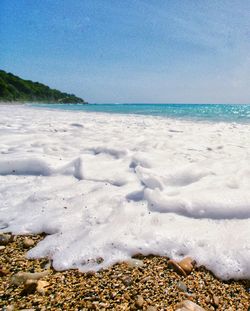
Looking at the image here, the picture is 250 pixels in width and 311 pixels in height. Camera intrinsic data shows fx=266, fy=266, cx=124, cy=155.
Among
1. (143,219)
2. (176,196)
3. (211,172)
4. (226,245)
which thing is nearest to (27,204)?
(143,219)

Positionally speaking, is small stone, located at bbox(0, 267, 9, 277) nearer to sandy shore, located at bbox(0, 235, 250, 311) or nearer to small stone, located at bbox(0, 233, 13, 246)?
sandy shore, located at bbox(0, 235, 250, 311)

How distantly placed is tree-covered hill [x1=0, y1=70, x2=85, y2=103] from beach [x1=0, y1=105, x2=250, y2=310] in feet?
165

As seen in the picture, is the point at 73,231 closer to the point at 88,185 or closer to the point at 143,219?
the point at 143,219

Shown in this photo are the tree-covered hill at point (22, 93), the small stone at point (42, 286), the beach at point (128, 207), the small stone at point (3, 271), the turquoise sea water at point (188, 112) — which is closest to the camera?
the small stone at point (42, 286)

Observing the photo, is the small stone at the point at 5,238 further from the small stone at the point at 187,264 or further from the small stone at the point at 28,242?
the small stone at the point at 187,264

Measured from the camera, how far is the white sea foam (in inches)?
71.7

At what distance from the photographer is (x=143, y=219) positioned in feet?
7.17

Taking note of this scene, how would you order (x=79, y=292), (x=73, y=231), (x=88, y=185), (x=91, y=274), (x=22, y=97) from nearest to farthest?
(x=79, y=292) < (x=91, y=274) < (x=73, y=231) < (x=88, y=185) < (x=22, y=97)

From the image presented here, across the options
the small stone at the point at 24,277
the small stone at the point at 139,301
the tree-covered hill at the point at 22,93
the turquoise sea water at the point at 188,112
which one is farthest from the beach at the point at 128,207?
the tree-covered hill at the point at 22,93

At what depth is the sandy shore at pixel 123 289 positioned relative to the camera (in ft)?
4.49

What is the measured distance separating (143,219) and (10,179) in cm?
171

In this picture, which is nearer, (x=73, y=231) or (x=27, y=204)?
(x=73, y=231)

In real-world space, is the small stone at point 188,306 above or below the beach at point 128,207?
below

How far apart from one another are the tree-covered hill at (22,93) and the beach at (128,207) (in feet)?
165
